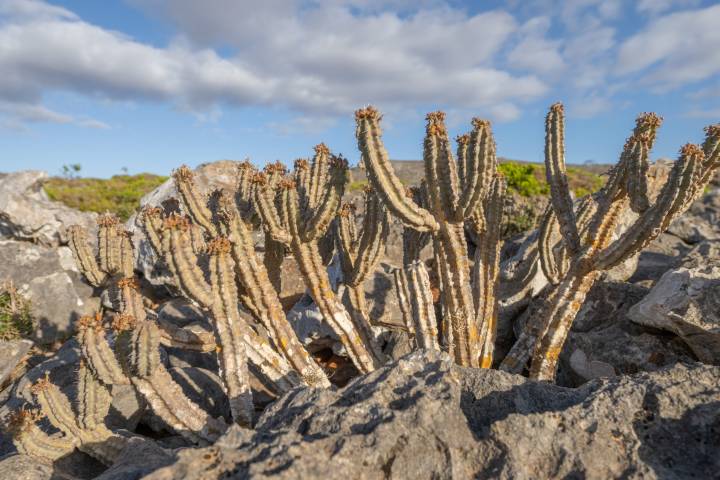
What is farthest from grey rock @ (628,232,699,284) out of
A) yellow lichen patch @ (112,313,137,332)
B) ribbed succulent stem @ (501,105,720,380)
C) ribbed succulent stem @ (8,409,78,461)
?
ribbed succulent stem @ (8,409,78,461)

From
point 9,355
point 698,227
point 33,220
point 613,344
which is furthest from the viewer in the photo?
point 33,220

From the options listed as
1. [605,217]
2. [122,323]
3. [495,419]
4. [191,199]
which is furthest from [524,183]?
[122,323]

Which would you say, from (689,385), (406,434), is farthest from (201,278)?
(689,385)

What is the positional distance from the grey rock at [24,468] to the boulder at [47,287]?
5845 mm

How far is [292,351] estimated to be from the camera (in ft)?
15.5

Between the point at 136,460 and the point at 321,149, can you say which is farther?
the point at 321,149

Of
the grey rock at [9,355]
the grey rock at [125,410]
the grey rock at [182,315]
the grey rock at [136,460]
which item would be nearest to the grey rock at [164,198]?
the grey rock at [182,315]

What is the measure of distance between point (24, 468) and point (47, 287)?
682cm

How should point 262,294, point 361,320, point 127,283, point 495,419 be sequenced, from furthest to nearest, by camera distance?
point 361,320, point 127,283, point 262,294, point 495,419

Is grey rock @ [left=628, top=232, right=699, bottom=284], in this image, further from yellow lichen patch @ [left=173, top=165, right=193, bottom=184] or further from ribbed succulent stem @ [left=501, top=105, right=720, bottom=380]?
yellow lichen patch @ [left=173, top=165, right=193, bottom=184]

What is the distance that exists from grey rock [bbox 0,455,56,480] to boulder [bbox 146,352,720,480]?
6.08 feet

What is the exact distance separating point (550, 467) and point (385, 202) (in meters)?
2.52

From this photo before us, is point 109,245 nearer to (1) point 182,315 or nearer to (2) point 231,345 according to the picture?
(1) point 182,315

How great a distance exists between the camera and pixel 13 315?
855cm
